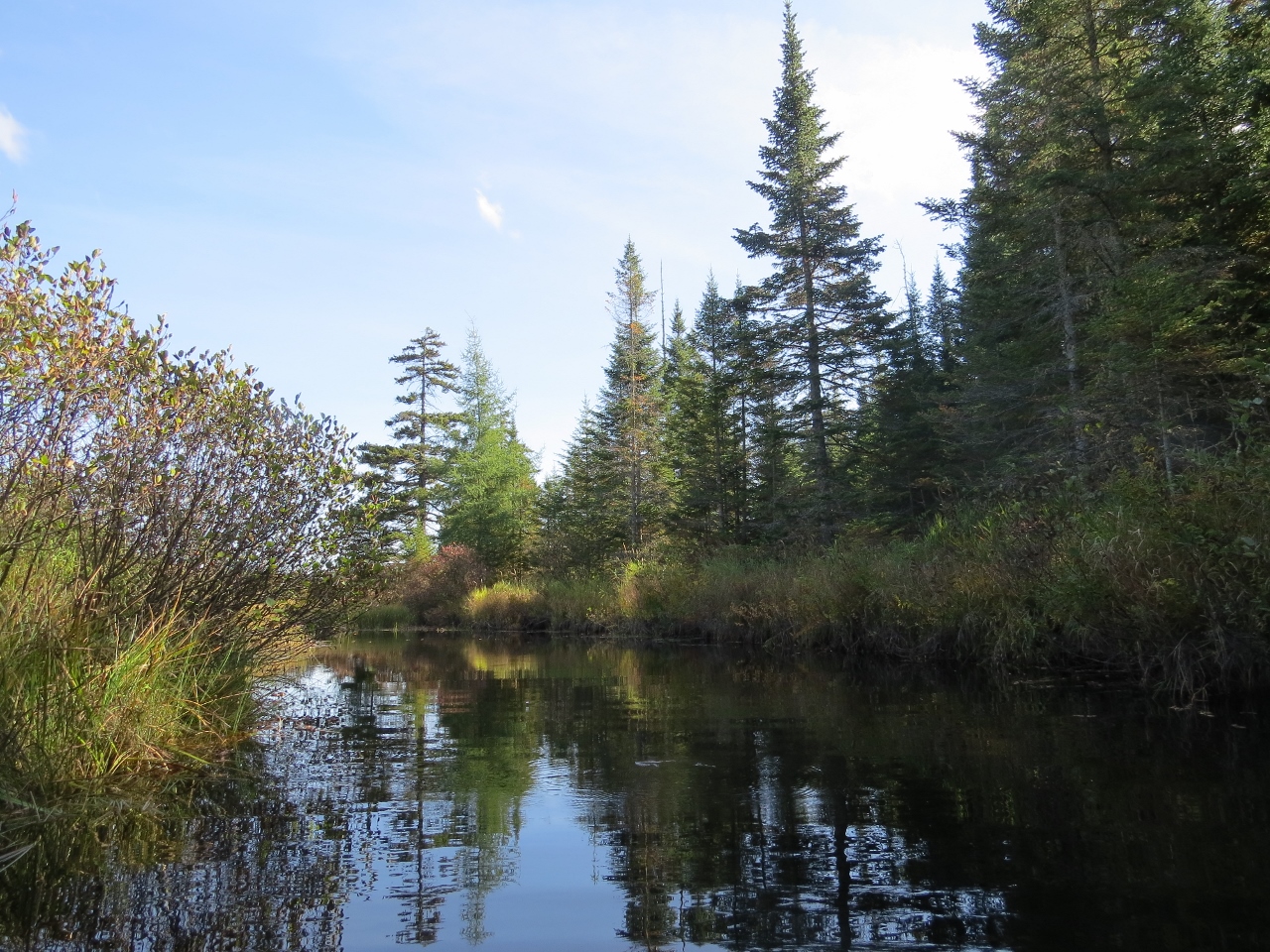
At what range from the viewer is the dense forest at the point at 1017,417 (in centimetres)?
888

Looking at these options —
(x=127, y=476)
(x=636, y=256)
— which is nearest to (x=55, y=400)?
(x=127, y=476)

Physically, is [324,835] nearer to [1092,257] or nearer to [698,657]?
[698,657]

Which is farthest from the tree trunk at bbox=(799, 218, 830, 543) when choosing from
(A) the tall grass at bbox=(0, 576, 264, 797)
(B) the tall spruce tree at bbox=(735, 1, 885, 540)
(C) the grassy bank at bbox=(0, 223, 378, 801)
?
(A) the tall grass at bbox=(0, 576, 264, 797)

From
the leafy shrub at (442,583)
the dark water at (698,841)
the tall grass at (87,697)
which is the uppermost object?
the leafy shrub at (442,583)

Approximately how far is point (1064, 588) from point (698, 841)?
658 centimetres

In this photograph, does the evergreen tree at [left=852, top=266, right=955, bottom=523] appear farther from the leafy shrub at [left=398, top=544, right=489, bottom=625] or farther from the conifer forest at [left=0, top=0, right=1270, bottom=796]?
the leafy shrub at [left=398, top=544, right=489, bottom=625]

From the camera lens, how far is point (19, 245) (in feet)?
16.5

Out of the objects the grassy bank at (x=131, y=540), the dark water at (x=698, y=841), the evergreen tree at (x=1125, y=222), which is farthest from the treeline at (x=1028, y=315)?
the grassy bank at (x=131, y=540)

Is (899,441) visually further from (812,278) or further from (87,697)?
(87,697)

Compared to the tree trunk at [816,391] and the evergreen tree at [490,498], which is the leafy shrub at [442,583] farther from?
the tree trunk at [816,391]

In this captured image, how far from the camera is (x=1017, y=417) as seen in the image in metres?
19.2

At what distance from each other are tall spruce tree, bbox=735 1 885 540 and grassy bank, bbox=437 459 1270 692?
22.0ft

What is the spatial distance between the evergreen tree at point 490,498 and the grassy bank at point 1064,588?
72.8 feet

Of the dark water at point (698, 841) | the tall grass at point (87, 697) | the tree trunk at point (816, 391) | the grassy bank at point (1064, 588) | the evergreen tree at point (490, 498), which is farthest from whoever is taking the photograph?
the evergreen tree at point (490, 498)
